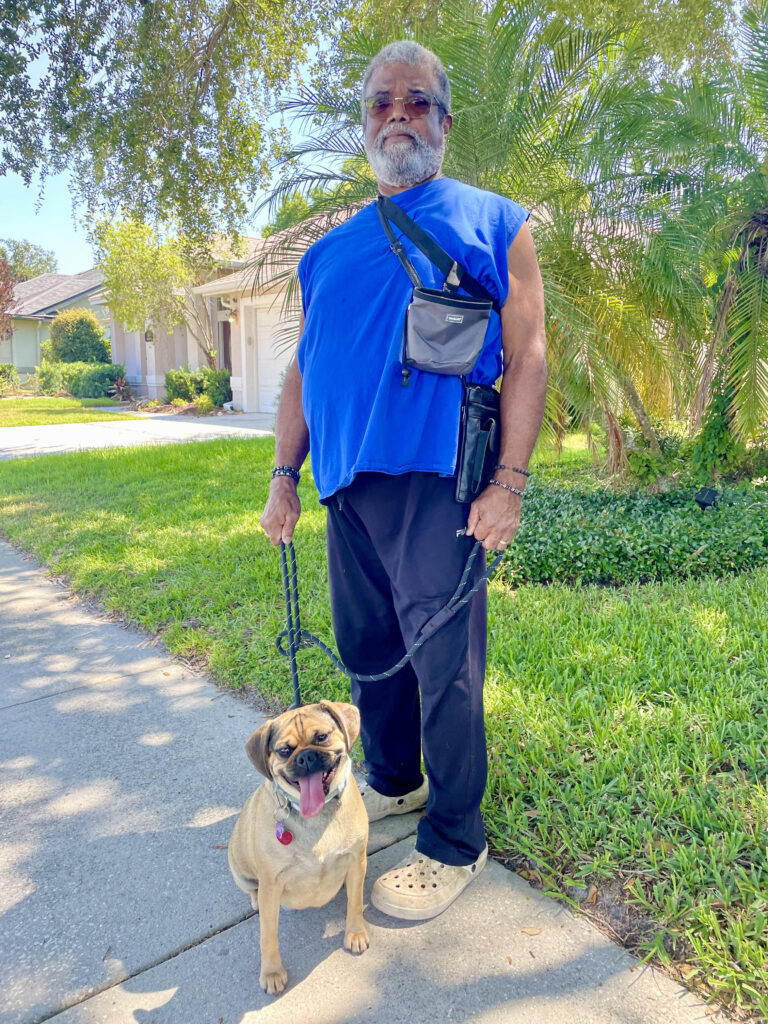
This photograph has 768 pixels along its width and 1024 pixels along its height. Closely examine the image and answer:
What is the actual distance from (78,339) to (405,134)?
30007 millimetres

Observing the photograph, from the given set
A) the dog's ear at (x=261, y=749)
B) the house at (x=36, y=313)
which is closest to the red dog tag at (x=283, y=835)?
the dog's ear at (x=261, y=749)

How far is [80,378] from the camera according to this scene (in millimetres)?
26156

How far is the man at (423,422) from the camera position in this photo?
2.13 meters

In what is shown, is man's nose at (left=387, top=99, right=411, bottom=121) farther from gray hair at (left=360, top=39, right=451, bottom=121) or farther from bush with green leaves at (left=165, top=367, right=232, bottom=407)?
bush with green leaves at (left=165, top=367, right=232, bottom=407)

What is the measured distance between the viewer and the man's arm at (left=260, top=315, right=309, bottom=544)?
2.56 m

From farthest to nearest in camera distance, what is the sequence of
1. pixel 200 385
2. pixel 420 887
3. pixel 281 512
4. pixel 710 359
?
1. pixel 200 385
2. pixel 710 359
3. pixel 281 512
4. pixel 420 887

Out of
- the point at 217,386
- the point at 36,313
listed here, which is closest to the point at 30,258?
the point at 36,313

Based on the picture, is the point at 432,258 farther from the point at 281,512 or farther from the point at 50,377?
the point at 50,377

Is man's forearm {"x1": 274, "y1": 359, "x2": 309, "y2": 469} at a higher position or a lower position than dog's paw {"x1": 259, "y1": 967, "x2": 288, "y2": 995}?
higher

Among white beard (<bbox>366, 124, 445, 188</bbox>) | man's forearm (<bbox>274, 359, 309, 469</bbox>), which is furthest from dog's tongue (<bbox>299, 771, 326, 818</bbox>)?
white beard (<bbox>366, 124, 445, 188</bbox>)

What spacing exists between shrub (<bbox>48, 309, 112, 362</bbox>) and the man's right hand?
29.5 m

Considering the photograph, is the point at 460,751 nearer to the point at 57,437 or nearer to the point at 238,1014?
the point at 238,1014

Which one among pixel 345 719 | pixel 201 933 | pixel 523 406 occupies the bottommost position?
pixel 201 933

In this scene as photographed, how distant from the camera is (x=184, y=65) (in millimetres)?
9016
